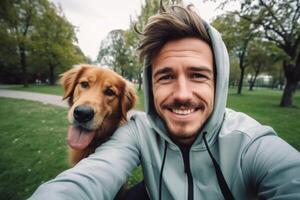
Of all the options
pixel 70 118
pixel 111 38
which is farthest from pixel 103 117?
pixel 111 38

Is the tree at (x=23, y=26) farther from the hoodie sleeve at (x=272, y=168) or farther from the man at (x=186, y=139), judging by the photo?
the hoodie sleeve at (x=272, y=168)

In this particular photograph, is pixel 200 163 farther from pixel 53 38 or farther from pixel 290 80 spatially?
pixel 53 38

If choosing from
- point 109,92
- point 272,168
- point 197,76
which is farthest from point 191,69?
point 109,92

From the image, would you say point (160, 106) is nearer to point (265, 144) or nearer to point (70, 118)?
point (265, 144)

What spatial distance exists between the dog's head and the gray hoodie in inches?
37.1

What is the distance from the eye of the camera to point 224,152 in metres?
1.90

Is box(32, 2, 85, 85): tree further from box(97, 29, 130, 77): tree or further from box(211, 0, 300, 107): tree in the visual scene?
box(211, 0, 300, 107): tree

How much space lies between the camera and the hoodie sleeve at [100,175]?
1510mm

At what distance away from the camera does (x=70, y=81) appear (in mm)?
3818

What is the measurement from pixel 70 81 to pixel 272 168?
3372 millimetres

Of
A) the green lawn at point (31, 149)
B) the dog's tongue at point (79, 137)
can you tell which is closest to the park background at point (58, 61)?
the green lawn at point (31, 149)

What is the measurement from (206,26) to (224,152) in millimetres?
1254

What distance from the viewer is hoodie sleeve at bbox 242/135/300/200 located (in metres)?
1.38

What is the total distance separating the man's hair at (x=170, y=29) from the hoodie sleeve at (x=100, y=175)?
0.98m
